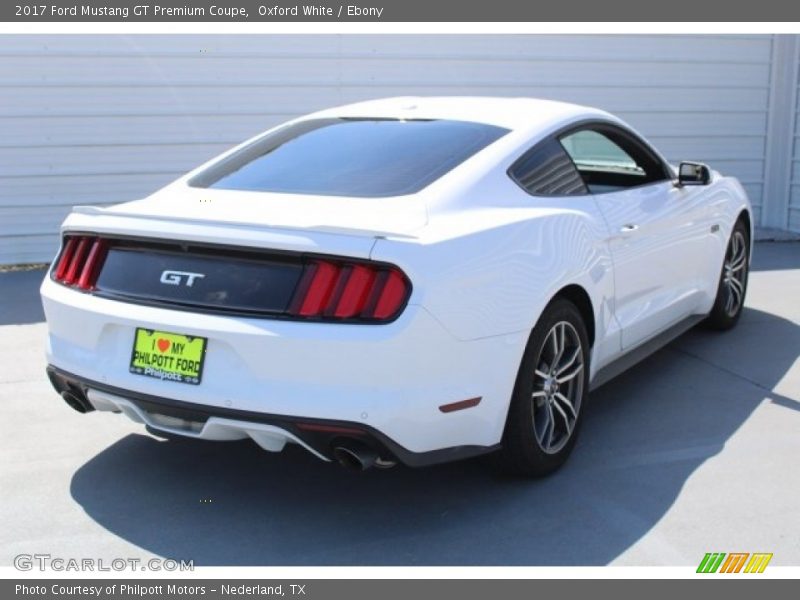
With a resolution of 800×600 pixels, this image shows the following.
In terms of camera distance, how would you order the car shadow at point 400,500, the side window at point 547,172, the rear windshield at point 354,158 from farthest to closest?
the side window at point 547,172, the rear windshield at point 354,158, the car shadow at point 400,500

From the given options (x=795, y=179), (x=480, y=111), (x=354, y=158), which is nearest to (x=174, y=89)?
(x=480, y=111)

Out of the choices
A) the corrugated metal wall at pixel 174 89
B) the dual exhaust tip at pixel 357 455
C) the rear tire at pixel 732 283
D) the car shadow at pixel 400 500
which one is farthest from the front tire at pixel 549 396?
the corrugated metal wall at pixel 174 89

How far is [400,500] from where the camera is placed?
3.87 m

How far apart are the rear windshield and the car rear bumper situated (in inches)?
29.3

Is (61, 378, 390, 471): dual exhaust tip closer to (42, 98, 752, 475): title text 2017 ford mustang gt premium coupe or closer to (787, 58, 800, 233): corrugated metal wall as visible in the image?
(42, 98, 752, 475): title text 2017 ford mustang gt premium coupe

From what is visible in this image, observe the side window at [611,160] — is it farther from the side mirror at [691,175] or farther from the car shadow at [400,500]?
the car shadow at [400,500]

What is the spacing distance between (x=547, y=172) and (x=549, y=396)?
0.99 metres

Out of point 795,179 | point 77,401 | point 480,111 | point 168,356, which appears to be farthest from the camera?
point 795,179

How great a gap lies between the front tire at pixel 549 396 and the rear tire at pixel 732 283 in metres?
2.21

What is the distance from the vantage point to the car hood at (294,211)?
11.1 feet

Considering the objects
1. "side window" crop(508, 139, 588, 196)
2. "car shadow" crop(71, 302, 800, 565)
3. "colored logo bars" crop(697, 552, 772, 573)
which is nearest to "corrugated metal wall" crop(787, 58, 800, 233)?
"car shadow" crop(71, 302, 800, 565)

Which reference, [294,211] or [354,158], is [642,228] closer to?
[354,158]

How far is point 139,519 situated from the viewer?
3.68 metres

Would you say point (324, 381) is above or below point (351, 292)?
below
